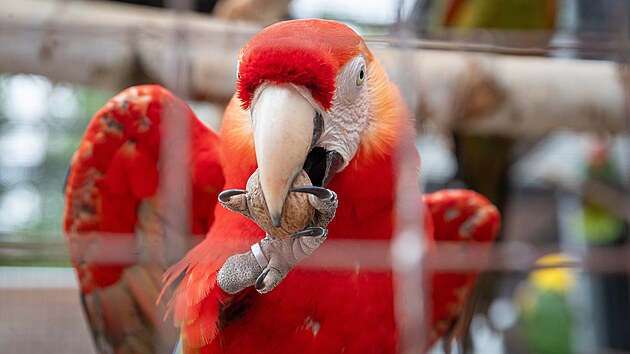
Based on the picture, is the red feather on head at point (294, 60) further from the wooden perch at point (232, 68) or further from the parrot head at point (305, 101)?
the wooden perch at point (232, 68)

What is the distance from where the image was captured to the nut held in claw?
0.68m

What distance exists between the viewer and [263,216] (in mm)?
682

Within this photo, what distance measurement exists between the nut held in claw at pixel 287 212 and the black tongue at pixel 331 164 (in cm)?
10

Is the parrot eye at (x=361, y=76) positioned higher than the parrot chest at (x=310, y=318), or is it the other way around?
the parrot eye at (x=361, y=76)

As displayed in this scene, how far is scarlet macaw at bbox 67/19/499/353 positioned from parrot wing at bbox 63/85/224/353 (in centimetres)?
16

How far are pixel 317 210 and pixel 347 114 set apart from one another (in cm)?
17

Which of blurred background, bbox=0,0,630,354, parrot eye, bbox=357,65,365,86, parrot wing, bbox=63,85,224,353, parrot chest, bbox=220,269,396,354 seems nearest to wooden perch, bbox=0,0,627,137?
blurred background, bbox=0,0,630,354

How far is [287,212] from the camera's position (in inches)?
26.5

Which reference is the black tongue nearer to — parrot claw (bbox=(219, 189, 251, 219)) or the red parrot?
the red parrot

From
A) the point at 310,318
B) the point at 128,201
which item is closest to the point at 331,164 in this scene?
the point at 310,318

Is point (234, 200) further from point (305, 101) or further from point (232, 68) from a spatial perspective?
point (232, 68)

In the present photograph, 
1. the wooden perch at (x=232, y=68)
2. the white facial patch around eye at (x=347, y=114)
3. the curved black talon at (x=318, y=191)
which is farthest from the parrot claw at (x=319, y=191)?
the wooden perch at (x=232, y=68)

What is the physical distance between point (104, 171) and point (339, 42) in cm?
46

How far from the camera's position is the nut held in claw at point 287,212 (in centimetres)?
68
